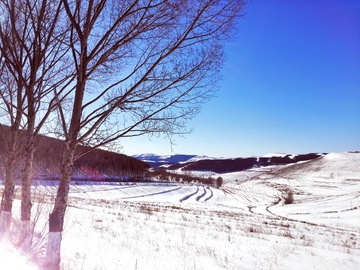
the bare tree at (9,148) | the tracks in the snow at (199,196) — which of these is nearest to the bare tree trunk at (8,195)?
the bare tree at (9,148)

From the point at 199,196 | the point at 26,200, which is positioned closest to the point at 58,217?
the point at 26,200

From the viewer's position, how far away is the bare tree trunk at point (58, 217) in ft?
13.8

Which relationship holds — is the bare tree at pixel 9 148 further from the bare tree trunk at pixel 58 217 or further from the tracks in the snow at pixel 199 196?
the tracks in the snow at pixel 199 196

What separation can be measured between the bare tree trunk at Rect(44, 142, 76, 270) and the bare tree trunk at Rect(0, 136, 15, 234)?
2.43 metres

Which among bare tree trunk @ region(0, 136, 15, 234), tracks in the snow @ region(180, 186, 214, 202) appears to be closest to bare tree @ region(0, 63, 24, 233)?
bare tree trunk @ region(0, 136, 15, 234)

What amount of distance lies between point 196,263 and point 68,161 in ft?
12.6

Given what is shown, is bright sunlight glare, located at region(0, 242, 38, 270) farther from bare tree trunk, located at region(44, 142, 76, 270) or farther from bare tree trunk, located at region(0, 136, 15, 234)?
bare tree trunk, located at region(0, 136, 15, 234)

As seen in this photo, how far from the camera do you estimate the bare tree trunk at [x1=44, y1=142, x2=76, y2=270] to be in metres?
4.21

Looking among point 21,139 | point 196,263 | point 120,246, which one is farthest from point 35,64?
point 196,263

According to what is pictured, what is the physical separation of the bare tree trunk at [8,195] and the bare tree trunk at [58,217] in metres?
2.43

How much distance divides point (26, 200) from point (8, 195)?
2.20 feet

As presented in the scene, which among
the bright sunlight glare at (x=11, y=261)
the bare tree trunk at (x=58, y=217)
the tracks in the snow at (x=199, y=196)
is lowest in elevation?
the tracks in the snow at (x=199, y=196)

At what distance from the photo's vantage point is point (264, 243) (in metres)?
9.29

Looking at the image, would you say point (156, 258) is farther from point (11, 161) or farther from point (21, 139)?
point (21, 139)
